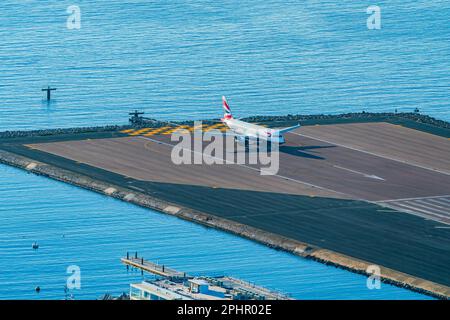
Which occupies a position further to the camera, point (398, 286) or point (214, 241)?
point (214, 241)

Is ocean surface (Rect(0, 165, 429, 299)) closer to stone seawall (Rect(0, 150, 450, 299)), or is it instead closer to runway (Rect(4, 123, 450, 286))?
stone seawall (Rect(0, 150, 450, 299))

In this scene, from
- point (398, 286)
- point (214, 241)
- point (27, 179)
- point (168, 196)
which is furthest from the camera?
point (27, 179)

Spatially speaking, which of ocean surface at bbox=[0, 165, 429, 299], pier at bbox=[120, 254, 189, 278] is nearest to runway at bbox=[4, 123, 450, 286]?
ocean surface at bbox=[0, 165, 429, 299]

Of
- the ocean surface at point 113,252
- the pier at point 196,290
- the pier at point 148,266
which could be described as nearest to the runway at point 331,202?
the ocean surface at point 113,252

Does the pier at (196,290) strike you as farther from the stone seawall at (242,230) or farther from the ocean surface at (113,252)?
the stone seawall at (242,230)

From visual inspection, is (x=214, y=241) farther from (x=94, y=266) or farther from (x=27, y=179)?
(x=27, y=179)
